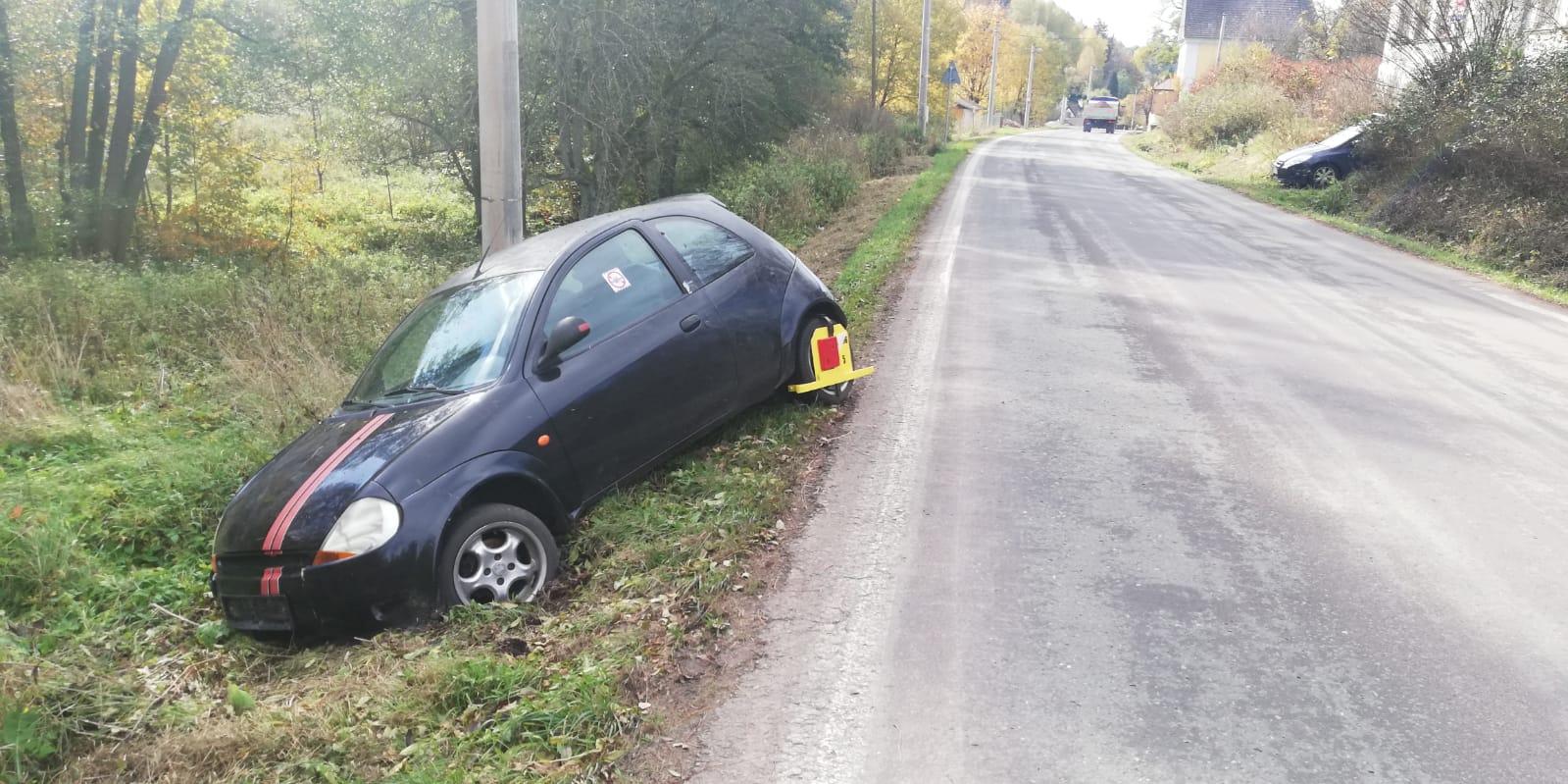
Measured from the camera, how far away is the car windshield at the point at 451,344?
4.96 metres

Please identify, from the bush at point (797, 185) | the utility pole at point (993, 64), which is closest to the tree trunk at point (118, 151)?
the bush at point (797, 185)

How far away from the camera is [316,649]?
4.29 meters

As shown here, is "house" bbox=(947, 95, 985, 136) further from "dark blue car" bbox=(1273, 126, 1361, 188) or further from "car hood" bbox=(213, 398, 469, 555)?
"car hood" bbox=(213, 398, 469, 555)

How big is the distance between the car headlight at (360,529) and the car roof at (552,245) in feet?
5.41

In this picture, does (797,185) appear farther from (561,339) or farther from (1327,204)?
(561,339)

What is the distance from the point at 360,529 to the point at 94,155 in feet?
62.5

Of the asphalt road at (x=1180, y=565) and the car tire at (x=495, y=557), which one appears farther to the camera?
the car tire at (x=495, y=557)

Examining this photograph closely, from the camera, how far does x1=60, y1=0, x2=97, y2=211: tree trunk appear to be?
17172 millimetres

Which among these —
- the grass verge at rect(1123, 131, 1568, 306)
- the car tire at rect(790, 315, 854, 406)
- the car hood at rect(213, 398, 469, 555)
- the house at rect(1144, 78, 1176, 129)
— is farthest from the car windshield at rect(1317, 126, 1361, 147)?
the house at rect(1144, 78, 1176, 129)

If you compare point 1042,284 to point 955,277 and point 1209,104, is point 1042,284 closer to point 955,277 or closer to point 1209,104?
point 955,277

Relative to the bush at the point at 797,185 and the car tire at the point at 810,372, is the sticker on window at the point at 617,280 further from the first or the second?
the bush at the point at 797,185

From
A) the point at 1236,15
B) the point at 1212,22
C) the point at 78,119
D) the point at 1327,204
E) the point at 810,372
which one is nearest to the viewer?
the point at 810,372

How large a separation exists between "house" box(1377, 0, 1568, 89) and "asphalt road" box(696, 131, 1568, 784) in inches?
451

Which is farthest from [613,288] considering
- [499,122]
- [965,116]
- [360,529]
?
[965,116]
